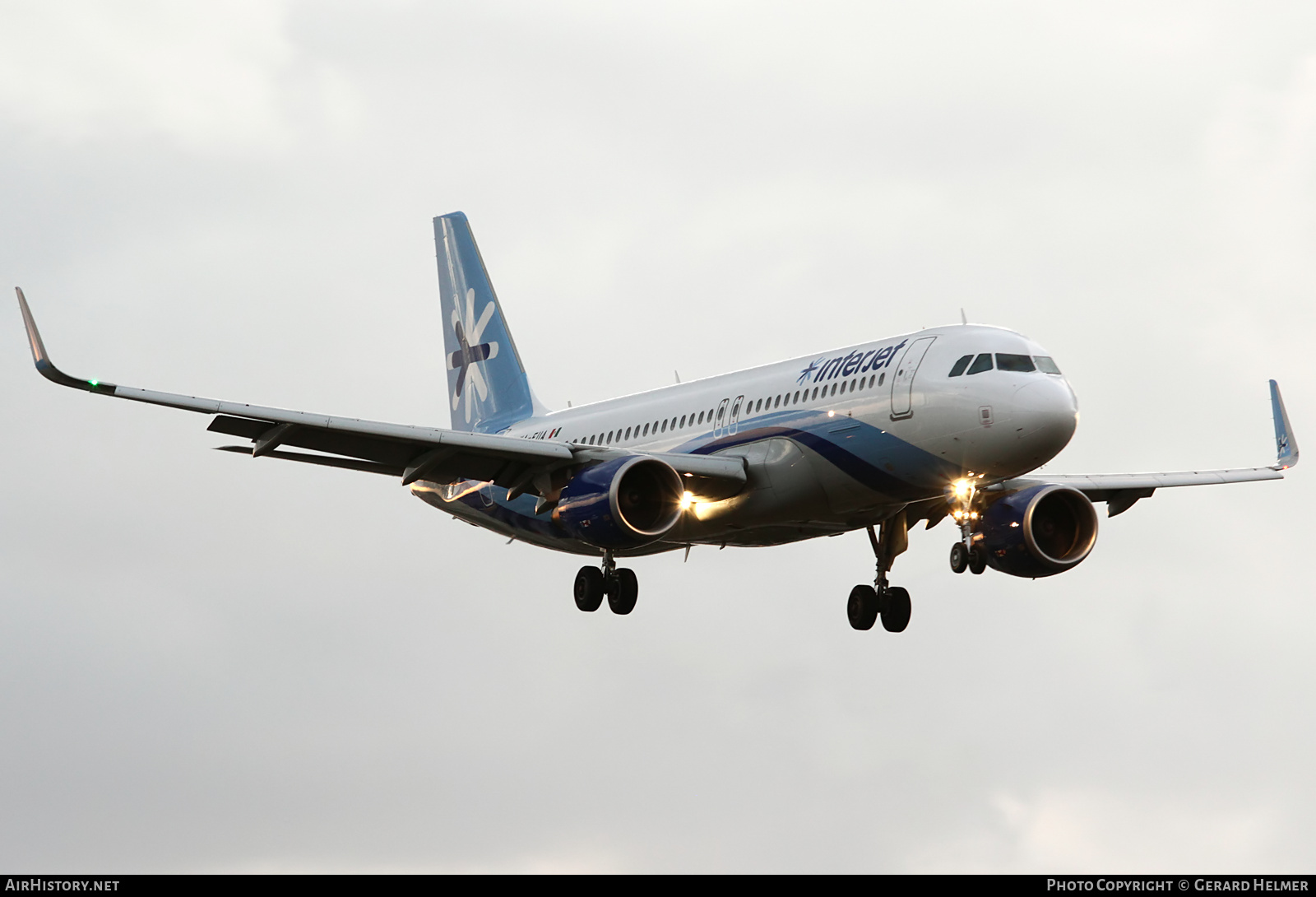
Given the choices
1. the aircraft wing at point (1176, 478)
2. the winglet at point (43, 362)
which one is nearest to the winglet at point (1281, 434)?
the aircraft wing at point (1176, 478)

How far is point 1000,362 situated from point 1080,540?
277 inches

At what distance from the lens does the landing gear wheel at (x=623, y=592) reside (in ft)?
131

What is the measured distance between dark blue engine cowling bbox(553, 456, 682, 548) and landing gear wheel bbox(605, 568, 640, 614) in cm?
323

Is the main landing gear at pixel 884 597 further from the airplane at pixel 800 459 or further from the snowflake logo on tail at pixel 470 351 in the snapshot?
the snowflake logo on tail at pixel 470 351

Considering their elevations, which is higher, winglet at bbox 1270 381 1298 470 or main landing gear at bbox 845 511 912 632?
winglet at bbox 1270 381 1298 470

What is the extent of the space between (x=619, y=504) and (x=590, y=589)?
4081 mm

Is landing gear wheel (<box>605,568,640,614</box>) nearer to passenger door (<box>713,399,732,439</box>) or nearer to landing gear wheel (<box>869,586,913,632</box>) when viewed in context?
passenger door (<box>713,399,732,439</box>)

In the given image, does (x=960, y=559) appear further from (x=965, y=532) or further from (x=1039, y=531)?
(x=1039, y=531)

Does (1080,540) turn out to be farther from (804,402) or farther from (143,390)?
(143,390)

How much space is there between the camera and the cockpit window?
3416cm

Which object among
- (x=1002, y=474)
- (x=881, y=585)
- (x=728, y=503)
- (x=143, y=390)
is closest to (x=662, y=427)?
(x=728, y=503)

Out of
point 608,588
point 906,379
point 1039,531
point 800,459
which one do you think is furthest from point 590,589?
point 1039,531

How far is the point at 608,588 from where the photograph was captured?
3978cm

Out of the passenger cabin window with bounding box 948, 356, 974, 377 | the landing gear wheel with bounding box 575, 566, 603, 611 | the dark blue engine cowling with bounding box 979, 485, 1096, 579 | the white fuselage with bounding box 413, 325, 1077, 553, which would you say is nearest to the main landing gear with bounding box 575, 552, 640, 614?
the landing gear wheel with bounding box 575, 566, 603, 611
